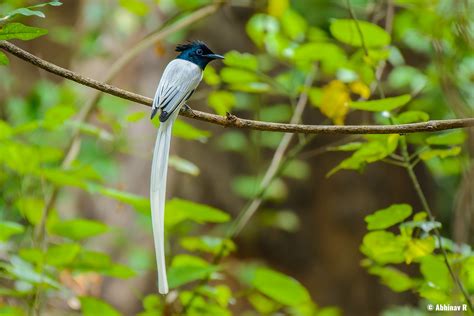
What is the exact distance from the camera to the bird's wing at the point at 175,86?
5.84 feet

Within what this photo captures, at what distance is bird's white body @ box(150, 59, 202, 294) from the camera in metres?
1.54

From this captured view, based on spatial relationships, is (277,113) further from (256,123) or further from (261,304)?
(256,123)

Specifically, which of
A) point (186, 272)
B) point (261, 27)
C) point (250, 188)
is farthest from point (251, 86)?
point (250, 188)

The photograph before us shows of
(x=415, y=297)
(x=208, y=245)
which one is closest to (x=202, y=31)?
(x=415, y=297)

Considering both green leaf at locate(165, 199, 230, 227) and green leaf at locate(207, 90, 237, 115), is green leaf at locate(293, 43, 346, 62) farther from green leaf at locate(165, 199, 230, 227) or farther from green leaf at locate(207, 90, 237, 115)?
green leaf at locate(165, 199, 230, 227)

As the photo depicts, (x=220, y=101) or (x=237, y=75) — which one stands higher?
(x=237, y=75)

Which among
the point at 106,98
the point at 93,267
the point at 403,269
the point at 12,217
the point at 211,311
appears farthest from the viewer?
the point at 403,269

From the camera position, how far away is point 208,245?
2.44 meters

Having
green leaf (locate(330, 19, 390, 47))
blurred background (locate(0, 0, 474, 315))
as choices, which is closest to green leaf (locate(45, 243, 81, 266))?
blurred background (locate(0, 0, 474, 315))

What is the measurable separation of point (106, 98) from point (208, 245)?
242cm

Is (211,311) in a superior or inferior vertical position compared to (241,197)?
superior

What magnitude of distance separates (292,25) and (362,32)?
0.72 metres

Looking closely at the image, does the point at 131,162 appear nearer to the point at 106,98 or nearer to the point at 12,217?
the point at 106,98

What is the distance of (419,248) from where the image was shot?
1.92 metres
